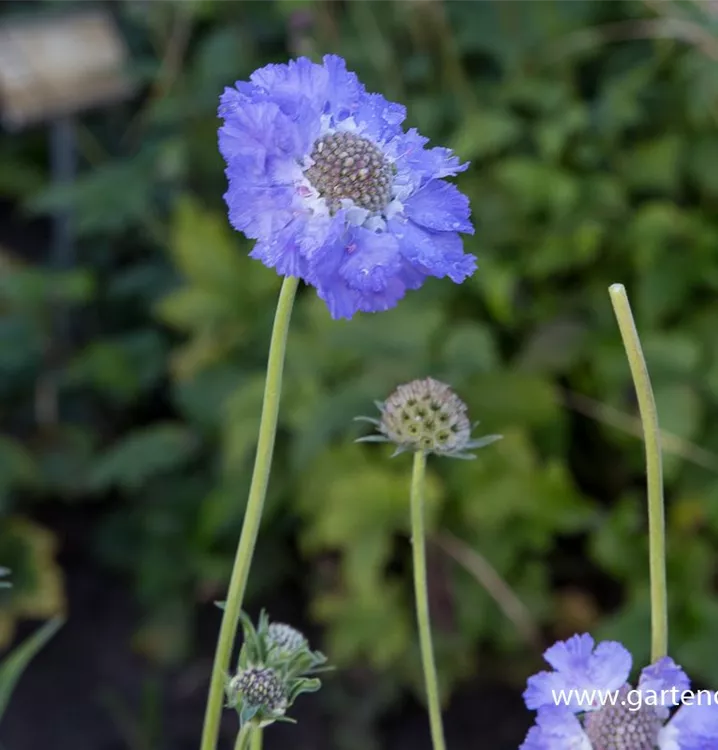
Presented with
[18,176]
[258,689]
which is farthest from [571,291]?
[258,689]

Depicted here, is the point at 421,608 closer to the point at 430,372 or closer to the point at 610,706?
the point at 610,706

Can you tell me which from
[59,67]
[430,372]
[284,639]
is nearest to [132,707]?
[430,372]

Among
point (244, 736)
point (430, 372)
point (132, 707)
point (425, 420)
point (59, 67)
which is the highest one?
point (59, 67)

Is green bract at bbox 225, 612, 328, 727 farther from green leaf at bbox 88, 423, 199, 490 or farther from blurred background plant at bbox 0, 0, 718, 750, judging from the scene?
green leaf at bbox 88, 423, 199, 490

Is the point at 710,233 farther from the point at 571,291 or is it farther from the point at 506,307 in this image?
the point at 506,307

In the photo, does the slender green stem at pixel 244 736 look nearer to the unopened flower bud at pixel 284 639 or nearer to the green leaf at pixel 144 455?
the unopened flower bud at pixel 284 639

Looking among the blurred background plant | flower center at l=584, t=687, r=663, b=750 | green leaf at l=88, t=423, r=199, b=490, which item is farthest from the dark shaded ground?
flower center at l=584, t=687, r=663, b=750

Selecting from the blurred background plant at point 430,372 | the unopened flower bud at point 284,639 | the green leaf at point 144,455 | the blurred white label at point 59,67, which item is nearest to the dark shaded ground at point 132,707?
the blurred background plant at point 430,372

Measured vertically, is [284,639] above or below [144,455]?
below
